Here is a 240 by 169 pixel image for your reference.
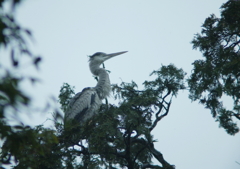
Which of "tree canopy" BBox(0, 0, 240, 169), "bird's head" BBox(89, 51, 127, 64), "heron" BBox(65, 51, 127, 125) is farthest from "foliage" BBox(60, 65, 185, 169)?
"bird's head" BBox(89, 51, 127, 64)

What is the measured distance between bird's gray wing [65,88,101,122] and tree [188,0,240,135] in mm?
3004

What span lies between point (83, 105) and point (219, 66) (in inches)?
157

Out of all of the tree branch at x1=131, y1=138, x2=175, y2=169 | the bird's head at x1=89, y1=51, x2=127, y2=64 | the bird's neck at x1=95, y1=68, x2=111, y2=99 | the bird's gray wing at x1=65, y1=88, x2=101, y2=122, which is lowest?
the tree branch at x1=131, y1=138, x2=175, y2=169

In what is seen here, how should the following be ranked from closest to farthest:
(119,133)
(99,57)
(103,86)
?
(119,133) → (103,86) → (99,57)

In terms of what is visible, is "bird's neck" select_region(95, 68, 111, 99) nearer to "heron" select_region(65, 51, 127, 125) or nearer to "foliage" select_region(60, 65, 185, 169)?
"heron" select_region(65, 51, 127, 125)

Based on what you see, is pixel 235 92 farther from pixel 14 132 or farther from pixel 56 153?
pixel 14 132

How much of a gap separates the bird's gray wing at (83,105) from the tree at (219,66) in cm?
300

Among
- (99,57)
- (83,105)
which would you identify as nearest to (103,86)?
(83,105)

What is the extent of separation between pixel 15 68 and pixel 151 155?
5866 millimetres

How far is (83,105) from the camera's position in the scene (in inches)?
372

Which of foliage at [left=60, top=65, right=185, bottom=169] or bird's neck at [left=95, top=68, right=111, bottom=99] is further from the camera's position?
bird's neck at [left=95, top=68, right=111, bottom=99]

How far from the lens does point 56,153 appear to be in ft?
19.4

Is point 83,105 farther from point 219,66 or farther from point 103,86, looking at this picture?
point 219,66

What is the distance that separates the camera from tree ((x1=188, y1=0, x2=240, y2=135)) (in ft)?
22.4
